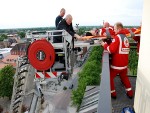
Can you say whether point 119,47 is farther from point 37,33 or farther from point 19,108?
point 19,108

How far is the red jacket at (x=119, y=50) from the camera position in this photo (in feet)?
14.8

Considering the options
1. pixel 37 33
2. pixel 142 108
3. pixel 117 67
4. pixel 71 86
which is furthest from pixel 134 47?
pixel 71 86

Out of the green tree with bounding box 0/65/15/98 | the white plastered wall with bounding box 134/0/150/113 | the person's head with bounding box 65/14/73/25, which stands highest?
the person's head with bounding box 65/14/73/25

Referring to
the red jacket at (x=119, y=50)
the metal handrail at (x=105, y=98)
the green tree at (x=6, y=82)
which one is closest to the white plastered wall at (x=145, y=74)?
the red jacket at (x=119, y=50)

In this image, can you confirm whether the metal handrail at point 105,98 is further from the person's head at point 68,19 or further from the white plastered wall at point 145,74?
the person's head at point 68,19

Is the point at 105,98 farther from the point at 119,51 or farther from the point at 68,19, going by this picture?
the point at 68,19

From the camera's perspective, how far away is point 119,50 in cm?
456

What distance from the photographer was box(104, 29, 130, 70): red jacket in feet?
14.8

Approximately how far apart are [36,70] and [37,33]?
973 millimetres

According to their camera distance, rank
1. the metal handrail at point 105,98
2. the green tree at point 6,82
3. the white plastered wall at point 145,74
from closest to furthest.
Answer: the metal handrail at point 105,98, the white plastered wall at point 145,74, the green tree at point 6,82

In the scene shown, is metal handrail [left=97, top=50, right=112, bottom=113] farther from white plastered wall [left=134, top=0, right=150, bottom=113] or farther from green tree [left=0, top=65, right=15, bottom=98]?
green tree [left=0, top=65, right=15, bottom=98]

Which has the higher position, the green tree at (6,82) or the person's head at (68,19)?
the person's head at (68,19)

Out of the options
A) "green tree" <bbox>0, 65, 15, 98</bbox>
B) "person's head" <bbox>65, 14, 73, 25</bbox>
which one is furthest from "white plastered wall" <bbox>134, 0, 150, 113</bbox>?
"green tree" <bbox>0, 65, 15, 98</bbox>

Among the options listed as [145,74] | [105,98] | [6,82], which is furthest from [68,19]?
[6,82]
